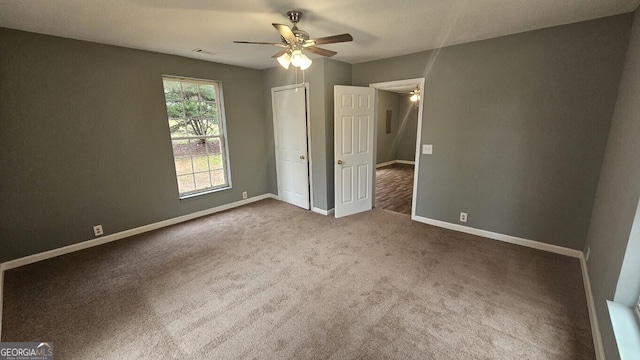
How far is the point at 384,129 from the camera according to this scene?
805cm

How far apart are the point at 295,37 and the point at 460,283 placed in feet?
8.40

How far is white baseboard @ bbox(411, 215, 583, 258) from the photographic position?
278 centimetres

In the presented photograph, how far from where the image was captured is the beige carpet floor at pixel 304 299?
1.72m

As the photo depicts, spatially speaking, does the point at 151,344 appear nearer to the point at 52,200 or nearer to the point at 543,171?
the point at 52,200

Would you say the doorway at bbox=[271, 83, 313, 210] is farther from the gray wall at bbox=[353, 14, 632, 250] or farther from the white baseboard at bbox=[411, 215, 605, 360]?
the white baseboard at bbox=[411, 215, 605, 360]

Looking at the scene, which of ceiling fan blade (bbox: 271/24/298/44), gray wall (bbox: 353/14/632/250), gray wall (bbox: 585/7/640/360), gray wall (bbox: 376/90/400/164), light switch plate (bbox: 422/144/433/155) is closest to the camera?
gray wall (bbox: 585/7/640/360)

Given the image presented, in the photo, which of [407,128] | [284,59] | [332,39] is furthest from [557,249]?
[407,128]

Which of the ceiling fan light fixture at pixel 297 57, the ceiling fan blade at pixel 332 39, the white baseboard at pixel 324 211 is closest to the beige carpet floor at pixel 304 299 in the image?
the white baseboard at pixel 324 211

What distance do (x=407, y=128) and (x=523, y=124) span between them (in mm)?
5828

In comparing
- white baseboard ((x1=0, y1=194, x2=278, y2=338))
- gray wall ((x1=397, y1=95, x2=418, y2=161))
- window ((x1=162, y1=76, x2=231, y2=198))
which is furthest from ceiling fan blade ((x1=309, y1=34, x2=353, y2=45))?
gray wall ((x1=397, y1=95, x2=418, y2=161))

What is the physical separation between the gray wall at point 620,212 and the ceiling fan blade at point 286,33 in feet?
7.79

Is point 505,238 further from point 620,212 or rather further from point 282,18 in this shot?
point 282,18

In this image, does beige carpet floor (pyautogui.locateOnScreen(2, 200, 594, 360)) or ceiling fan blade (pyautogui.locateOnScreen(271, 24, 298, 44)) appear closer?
beige carpet floor (pyautogui.locateOnScreen(2, 200, 594, 360))

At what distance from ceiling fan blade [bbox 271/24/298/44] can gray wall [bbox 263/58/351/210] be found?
1646 millimetres
